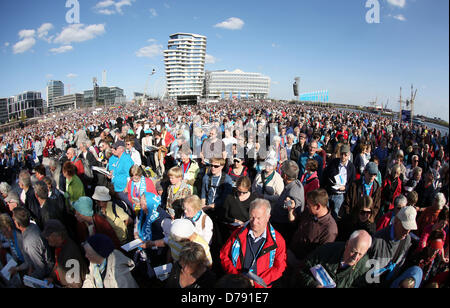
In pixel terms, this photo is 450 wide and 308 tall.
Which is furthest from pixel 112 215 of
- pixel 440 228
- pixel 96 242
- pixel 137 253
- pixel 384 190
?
pixel 384 190

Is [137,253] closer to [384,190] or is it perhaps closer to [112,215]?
[112,215]

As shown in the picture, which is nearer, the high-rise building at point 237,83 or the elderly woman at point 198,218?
the elderly woman at point 198,218

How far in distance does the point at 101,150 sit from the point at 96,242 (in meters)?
5.19

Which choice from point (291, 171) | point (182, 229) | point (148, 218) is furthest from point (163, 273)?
point (291, 171)

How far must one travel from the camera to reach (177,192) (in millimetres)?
3631

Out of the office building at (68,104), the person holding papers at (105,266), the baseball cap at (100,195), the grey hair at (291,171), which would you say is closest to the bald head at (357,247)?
the grey hair at (291,171)

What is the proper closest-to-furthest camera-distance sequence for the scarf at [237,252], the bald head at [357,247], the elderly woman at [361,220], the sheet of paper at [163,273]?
the bald head at [357,247] → the scarf at [237,252] → the sheet of paper at [163,273] → the elderly woman at [361,220]

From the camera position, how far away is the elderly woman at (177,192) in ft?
11.5

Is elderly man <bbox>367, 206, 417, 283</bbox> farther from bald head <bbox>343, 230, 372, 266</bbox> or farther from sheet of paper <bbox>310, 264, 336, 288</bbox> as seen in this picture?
sheet of paper <bbox>310, 264, 336, 288</bbox>

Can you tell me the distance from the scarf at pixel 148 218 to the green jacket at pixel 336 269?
185cm

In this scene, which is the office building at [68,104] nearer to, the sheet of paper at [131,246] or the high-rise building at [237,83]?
the sheet of paper at [131,246]

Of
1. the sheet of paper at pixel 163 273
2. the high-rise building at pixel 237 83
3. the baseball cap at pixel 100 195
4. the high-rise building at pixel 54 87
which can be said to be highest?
the high-rise building at pixel 237 83

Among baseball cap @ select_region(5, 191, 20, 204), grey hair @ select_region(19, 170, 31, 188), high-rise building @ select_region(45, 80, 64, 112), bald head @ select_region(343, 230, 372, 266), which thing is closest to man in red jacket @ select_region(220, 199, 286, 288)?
bald head @ select_region(343, 230, 372, 266)

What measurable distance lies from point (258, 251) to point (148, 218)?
1509 mm
